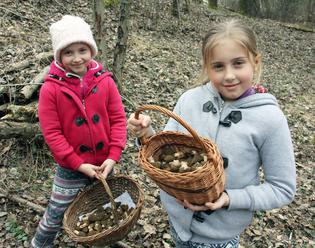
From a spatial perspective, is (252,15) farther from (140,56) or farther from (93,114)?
(93,114)

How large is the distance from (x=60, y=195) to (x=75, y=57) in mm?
1235

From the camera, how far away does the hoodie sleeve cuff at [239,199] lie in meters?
2.12

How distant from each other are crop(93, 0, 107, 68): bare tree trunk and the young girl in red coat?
2.36 metres

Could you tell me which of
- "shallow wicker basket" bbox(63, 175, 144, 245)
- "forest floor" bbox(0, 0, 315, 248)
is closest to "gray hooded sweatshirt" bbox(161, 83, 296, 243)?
"shallow wicker basket" bbox(63, 175, 144, 245)

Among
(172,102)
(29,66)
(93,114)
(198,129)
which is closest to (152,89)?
(172,102)

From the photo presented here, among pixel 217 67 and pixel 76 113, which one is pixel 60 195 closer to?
pixel 76 113

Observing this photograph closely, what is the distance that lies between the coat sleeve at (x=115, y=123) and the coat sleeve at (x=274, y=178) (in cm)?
129

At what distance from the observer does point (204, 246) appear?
2361 millimetres

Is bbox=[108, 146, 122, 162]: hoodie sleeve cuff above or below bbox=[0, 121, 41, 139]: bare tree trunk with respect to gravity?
above

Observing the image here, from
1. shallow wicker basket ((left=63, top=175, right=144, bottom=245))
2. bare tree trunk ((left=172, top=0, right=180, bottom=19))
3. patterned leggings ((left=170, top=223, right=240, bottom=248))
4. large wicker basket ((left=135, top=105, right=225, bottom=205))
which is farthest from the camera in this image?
bare tree trunk ((left=172, top=0, right=180, bottom=19))

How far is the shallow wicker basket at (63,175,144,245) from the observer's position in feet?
9.05

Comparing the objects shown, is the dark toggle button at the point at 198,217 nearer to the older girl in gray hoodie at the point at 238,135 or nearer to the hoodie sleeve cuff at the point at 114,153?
the older girl in gray hoodie at the point at 238,135

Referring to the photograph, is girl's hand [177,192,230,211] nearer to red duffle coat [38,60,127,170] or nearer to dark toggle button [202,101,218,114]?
dark toggle button [202,101,218,114]

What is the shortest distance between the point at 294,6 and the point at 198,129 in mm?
23424
